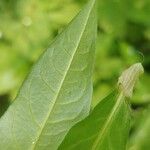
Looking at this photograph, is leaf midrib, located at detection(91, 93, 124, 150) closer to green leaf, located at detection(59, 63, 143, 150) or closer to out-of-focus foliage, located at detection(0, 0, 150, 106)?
green leaf, located at detection(59, 63, 143, 150)

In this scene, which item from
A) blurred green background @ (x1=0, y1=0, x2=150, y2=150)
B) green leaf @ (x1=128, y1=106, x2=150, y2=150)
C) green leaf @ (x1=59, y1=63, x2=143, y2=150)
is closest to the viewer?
green leaf @ (x1=59, y1=63, x2=143, y2=150)

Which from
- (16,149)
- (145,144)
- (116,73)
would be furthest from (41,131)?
(116,73)

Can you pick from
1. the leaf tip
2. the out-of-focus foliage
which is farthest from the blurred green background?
the leaf tip

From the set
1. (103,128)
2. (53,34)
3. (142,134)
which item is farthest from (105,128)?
(53,34)

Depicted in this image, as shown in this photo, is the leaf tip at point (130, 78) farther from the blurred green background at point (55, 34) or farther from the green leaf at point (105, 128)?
the blurred green background at point (55, 34)

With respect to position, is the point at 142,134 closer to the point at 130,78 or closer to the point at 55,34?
the point at 55,34

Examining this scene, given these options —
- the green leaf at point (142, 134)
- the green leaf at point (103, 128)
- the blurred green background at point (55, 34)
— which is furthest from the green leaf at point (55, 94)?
the blurred green background at point (55, 34)
